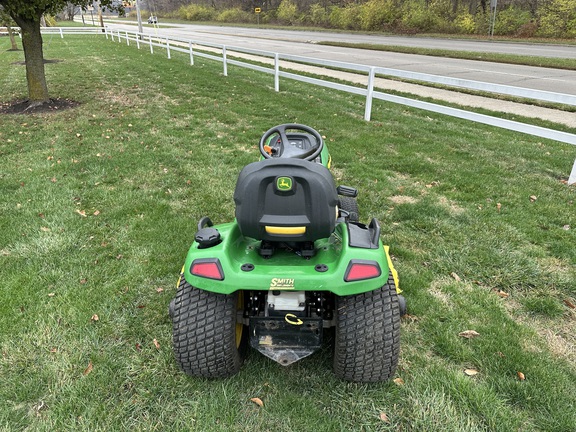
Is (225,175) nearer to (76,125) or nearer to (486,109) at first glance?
(76,125)

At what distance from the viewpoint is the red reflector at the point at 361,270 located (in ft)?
6.54

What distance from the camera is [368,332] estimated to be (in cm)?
209

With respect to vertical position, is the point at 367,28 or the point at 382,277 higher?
the point at 367,28

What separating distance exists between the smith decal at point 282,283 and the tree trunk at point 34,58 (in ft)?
29.1

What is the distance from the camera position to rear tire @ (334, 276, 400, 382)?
209 centimetres

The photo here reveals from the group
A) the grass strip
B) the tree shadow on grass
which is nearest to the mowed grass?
the tree shadow on grass

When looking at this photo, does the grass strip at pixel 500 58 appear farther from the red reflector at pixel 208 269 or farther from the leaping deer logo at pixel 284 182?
the red reflector at pixel 208 269

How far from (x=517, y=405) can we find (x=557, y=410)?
7.1 inches

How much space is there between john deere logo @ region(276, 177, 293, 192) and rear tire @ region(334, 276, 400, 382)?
0.65m

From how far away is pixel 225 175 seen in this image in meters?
5.36

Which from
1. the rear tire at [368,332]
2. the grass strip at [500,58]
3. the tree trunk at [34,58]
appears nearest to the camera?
the rear tire at [368,332]

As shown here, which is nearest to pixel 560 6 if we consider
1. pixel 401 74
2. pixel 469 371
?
pixel 401 74

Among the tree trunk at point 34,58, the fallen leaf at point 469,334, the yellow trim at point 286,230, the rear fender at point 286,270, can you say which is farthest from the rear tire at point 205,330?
the tree trunk at point 34,58

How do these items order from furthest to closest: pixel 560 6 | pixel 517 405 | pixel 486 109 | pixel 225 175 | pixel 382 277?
pixel 560 6 → pixel 486 109 → pixel 225 175 → pixel 517 405 → pixel 382 277
